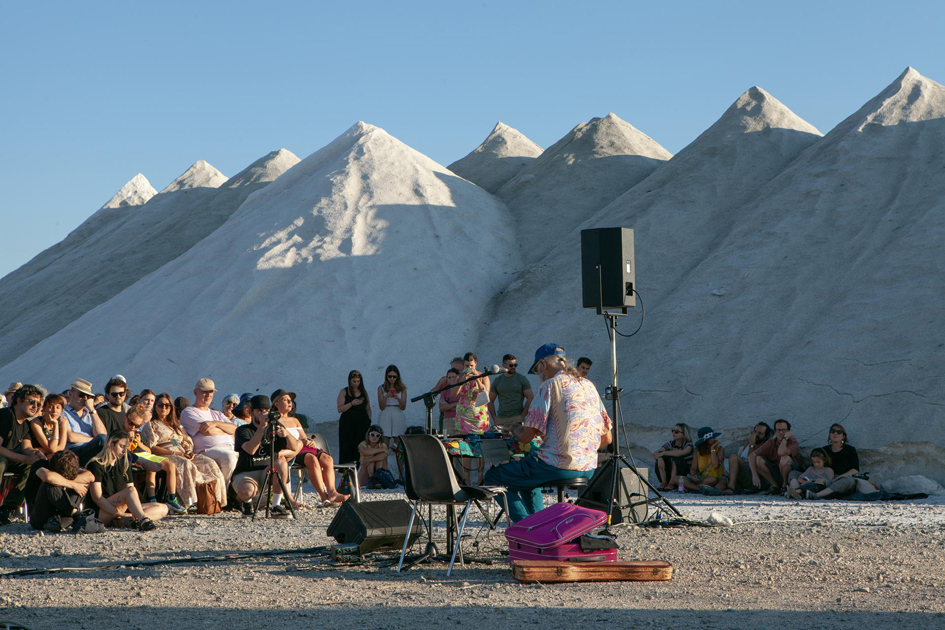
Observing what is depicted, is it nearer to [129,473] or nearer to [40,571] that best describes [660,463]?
[129,473]

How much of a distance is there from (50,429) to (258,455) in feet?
5.84

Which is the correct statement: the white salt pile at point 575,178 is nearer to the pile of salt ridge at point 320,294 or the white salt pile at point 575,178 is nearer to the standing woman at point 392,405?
the pile of salt ridge at point 320,294

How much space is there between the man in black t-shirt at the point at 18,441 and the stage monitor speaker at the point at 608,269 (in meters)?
4.69

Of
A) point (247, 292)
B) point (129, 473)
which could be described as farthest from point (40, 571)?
point (247, 292)

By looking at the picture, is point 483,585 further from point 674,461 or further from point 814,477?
point 674,461

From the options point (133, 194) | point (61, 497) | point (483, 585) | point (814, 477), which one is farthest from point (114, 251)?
point (483, 585)

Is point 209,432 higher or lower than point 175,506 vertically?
higher

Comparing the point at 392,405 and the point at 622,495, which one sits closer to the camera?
the point at 622,495

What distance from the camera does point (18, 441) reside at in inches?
312

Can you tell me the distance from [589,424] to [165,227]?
2522 centimetres

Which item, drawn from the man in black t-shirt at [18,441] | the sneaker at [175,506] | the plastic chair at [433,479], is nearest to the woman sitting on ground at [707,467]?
the sneaker at [175,506]

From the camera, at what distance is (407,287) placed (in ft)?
61.3

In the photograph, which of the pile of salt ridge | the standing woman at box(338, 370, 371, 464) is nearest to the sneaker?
the standing woman at box(338, 370, 371, 464)

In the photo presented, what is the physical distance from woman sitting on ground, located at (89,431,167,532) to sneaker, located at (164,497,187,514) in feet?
2.05
